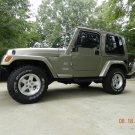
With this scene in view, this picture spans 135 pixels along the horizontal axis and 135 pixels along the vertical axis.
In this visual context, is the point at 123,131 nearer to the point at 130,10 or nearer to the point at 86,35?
the point at 86,35

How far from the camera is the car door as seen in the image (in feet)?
16.4

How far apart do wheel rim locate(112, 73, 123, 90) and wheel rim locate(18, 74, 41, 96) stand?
2.39 m

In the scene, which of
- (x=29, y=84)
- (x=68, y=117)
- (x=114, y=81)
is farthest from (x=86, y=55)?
(x=68, y=117)

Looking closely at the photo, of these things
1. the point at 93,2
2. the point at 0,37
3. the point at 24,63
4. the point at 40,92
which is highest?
the point at 93,2

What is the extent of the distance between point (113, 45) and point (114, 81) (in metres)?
1.08

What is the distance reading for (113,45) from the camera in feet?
19.0

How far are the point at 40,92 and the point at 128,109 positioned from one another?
6.35ft

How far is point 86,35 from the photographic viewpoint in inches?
204

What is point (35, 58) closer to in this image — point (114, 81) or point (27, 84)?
point (27, 84)

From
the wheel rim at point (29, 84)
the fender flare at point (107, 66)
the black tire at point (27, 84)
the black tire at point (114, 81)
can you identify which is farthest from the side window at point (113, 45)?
the wheel rim at point (29, 84)

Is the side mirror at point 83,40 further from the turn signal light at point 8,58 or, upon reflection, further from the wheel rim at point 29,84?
the turn signal light at point 8,58

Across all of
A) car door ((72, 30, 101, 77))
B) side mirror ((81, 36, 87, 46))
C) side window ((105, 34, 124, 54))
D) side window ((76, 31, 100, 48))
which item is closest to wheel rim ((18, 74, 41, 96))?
car door ((72, 30, 101, 77))

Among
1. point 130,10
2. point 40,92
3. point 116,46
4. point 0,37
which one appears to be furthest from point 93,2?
point 40,92

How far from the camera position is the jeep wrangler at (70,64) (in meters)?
4.25
